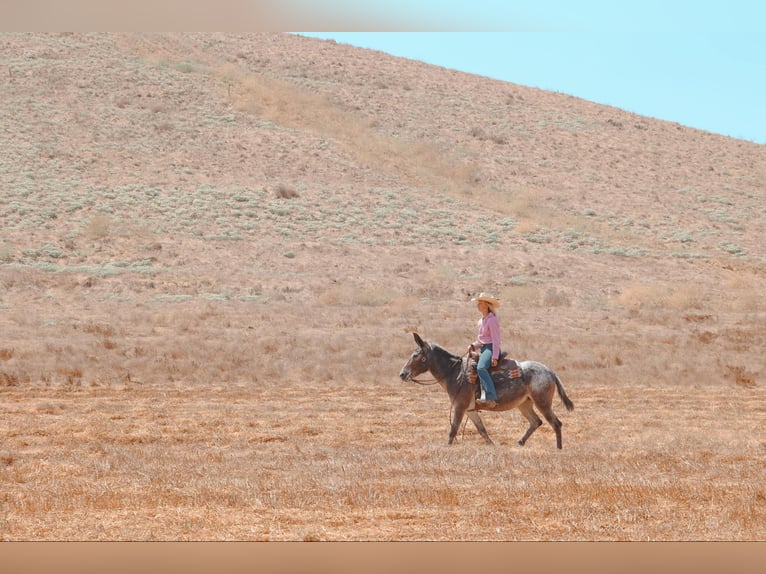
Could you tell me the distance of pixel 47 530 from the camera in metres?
7.78

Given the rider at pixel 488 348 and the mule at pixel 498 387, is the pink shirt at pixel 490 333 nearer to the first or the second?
the rider at pixel 488 348

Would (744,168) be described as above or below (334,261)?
above

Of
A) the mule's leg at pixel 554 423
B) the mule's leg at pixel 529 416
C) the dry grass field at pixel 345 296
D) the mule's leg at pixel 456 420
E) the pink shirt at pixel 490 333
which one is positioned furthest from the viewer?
the mule's leg at pixel 529 416

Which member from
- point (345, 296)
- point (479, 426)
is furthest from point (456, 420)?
point (345, 296)

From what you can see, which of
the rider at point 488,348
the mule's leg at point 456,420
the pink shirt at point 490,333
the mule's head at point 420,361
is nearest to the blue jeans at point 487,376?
the rider at point 488,348

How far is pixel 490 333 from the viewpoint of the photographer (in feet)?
40.4

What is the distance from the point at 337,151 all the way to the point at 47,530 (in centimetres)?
5205

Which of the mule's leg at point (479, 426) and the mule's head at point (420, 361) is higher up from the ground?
the mule's head at point (420, 361)

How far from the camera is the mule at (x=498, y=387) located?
12430mm

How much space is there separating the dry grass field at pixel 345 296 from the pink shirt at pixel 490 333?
139cm

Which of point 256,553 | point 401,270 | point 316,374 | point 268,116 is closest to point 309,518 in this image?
point 256,553

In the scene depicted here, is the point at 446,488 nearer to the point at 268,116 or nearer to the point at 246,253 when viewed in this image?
the point at 246,253
